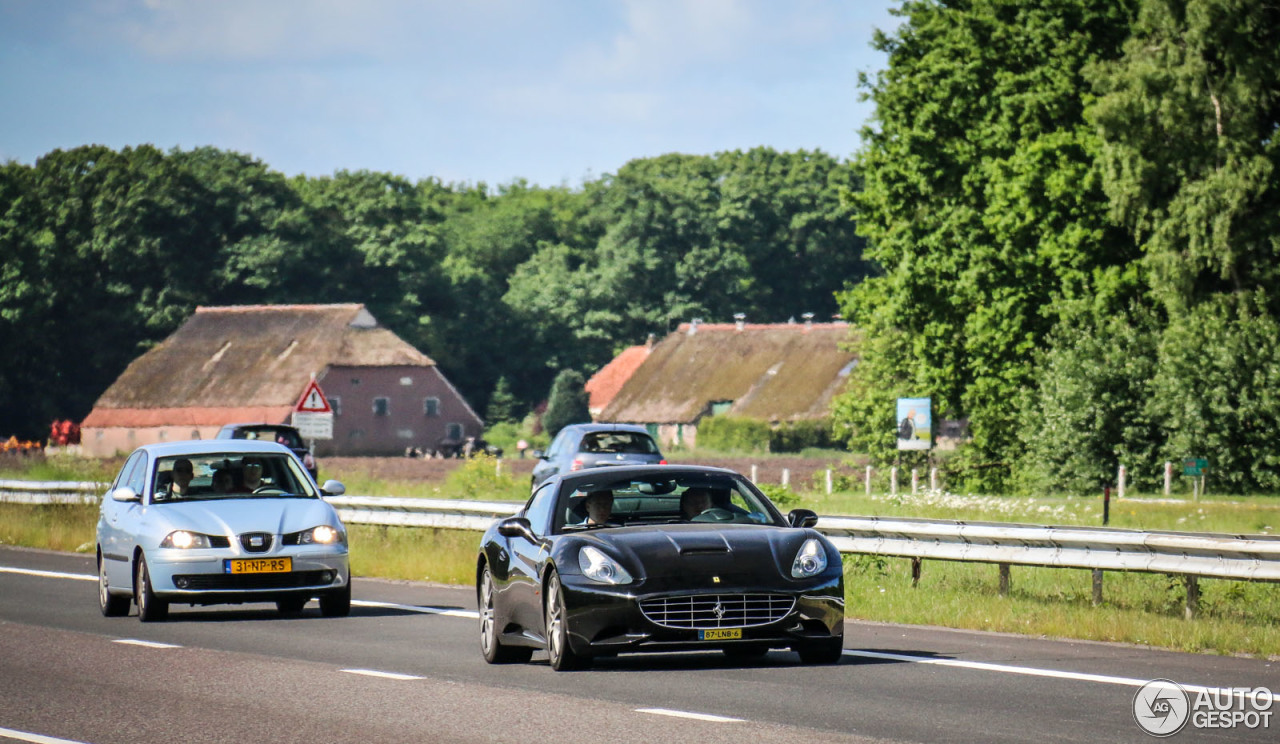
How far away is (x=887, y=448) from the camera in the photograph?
5597 cm

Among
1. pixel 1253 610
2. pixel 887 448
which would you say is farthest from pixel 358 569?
pixel 887 448

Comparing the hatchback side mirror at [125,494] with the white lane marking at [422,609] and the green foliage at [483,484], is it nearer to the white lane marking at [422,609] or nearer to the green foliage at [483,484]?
the white lane marking at [422,609]

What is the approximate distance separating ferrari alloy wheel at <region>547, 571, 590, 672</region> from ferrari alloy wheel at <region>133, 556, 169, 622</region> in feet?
18.5

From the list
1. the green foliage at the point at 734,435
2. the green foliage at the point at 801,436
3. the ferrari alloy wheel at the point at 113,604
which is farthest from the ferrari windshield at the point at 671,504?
the green foliage at the point at 801,436

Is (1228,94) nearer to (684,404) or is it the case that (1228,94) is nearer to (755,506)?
(755,506)

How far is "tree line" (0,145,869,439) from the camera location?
10531cm

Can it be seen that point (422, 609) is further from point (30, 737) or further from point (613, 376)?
point (613, 376)

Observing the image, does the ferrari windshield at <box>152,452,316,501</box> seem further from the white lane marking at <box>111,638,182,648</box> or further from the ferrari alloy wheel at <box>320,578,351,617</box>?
the white lane marking at <box>111,638,182,648</box>

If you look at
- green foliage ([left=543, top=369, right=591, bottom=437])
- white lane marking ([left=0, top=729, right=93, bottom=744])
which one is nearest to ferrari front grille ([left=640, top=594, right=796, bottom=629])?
white lane marking ([left=0, top=729, right=93, bottom=744])

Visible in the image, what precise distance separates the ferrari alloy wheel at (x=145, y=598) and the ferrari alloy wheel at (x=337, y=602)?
1.41 m

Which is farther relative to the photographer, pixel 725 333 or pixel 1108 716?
pixel 725 333

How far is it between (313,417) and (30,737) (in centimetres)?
2478

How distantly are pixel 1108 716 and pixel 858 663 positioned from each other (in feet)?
10.3

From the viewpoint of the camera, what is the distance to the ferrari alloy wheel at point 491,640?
13.8m
